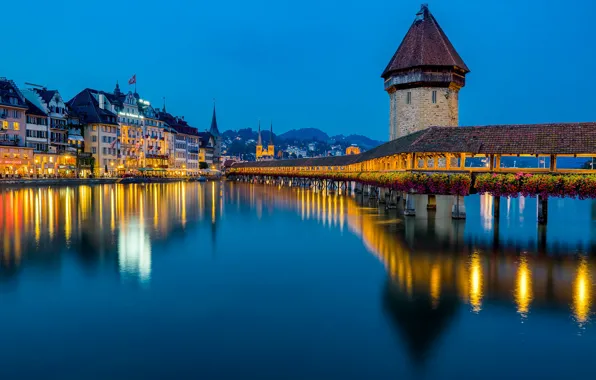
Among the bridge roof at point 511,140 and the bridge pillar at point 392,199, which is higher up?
the bridge roof at point 511,140

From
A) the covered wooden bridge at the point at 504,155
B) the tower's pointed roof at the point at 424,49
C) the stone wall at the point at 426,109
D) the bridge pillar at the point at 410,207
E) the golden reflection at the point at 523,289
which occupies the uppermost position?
the tower's pointed roof at the point at 424,49

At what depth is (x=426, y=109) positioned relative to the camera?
4775cm

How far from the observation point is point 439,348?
9586 millimetres

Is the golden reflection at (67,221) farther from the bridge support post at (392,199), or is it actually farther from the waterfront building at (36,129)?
the waterfront building at (36,129)

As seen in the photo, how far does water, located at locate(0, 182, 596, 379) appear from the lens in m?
8.84

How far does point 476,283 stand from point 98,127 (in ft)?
296

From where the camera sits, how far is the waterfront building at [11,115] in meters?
73.8

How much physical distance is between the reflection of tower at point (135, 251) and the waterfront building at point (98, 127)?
72271 mm

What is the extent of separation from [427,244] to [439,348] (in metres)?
11.8

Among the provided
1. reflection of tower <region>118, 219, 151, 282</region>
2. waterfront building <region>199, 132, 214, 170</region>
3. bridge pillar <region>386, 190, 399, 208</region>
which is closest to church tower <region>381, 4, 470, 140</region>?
bridge pillar <region>386, 190, 399, 208</region>

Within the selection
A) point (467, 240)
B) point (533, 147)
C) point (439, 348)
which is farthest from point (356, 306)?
point (533, 147)

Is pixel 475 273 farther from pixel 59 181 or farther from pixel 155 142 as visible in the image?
pixel 155 142

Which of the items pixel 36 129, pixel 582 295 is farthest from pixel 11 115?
pixel 582 295

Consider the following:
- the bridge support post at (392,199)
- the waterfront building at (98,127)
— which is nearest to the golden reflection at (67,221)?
the bridge support post at (392,199)
